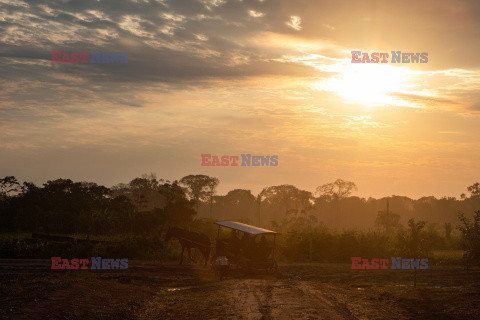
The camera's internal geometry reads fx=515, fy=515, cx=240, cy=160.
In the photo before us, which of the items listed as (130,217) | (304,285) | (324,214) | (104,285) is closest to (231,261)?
(304,285)

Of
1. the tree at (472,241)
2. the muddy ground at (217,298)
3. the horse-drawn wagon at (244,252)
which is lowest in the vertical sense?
the muddy ground at (217,298)

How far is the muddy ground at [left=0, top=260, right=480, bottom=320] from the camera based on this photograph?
17.0 m

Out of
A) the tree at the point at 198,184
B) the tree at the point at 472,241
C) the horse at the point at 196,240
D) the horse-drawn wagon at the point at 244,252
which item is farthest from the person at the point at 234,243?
the tree at the point at 198,184

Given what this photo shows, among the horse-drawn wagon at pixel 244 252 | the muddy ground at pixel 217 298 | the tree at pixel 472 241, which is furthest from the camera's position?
the horse-drawn wagon at pixel 244 252

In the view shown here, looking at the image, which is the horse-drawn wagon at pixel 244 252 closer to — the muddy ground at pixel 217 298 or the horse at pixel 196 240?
the muddy ground at pixel 217 298

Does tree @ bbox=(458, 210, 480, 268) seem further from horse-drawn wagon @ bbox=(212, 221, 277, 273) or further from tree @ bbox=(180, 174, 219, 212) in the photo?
tree @ bbox=(180, 174, 219, 212)

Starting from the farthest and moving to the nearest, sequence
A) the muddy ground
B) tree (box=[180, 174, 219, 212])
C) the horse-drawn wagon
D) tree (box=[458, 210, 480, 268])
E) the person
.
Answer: tree (box=[180, 174, 219, 212]) → the person → the horse-drawn wagon → tree (box=[458, 210, 480, 268]) → the muddy ground

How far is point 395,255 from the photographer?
143ft

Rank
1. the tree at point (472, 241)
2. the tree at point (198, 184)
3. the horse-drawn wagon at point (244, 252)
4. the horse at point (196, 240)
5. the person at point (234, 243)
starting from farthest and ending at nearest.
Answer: the tree at point (198, 184)
the horse at point (196, 240)
the person at point (234, 243)
the horse-drawn wagon at point (244, 252)
the tree at point (472, 241)

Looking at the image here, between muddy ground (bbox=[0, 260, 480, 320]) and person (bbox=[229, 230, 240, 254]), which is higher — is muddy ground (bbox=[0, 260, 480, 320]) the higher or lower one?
the lower one

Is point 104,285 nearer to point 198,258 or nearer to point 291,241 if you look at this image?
point 198,258

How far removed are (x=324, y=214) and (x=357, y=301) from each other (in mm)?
114550

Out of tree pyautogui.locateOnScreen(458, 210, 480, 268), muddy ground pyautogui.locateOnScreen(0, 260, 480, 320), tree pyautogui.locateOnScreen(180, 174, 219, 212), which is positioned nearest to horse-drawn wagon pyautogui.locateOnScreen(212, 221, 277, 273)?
muddy ground pyautogui.locateOnScreen(0, 260, 480, 320)

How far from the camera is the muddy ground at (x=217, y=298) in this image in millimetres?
16969
